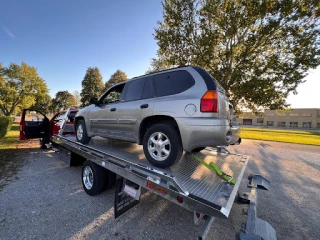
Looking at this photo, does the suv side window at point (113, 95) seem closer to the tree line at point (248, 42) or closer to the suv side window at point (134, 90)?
the suv side window at point (134, 90)

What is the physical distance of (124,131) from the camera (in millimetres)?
3482

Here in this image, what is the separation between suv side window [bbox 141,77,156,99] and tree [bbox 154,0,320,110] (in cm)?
Result: 936

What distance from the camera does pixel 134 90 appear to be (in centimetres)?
361

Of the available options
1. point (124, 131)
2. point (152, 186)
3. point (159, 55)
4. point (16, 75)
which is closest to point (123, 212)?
point (152, 186)

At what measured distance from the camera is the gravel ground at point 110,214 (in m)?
2.55

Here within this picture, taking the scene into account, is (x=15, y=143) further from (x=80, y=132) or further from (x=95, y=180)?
(x=95, y=180)

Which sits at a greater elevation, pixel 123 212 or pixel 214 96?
pixel 214 96

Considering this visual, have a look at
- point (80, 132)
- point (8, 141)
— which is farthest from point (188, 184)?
point (8, 141)

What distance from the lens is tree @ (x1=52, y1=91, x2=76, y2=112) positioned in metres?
54.0

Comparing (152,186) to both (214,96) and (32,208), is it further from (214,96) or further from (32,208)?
(32,208)

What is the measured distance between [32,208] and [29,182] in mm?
1544

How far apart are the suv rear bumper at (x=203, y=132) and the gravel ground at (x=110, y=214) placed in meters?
1.37

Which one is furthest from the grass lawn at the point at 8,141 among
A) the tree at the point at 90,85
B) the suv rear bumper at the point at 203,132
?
the tree at the point at 90,85

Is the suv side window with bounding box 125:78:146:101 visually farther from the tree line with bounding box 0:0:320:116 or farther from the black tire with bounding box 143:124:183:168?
the tree line with bounding box 0:0:320:116
